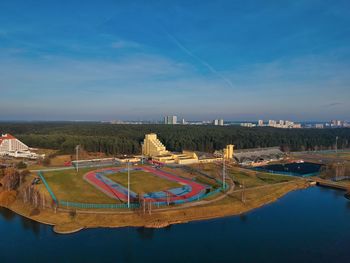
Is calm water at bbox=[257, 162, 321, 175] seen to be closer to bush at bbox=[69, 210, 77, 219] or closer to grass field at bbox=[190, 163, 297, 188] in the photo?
grass field at bbox=[190, 163, 297, 188]

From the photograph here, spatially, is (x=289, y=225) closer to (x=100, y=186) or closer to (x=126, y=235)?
(x=126, y=235)

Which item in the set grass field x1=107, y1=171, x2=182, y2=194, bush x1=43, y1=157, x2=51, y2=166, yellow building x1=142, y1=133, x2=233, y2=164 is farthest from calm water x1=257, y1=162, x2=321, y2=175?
bush x1=43, y1=157, x2=51, y2=166

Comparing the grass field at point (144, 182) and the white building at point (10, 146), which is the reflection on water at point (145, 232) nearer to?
the grass field at point (144, 182)

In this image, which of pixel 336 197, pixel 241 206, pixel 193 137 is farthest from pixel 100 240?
pixel 193 137

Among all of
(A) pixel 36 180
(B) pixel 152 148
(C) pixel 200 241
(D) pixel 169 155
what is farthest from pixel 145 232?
(B) pixel 152 148

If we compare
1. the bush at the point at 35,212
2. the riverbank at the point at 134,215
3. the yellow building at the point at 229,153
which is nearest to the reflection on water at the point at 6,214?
the riverbank at the point at 134,215
